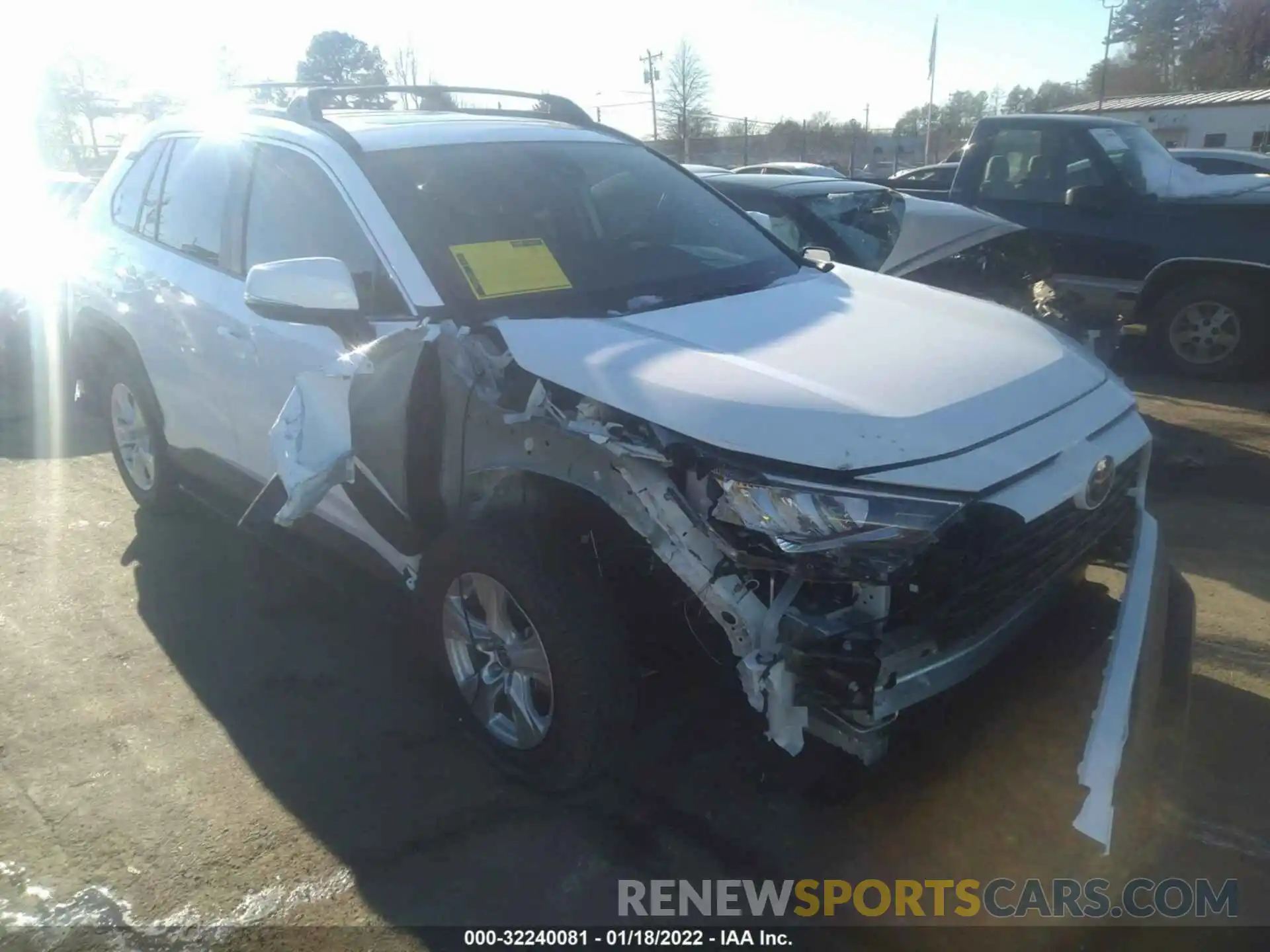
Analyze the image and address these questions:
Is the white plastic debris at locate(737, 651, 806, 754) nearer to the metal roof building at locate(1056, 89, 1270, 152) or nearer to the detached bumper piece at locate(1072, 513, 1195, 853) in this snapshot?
the detached bumper piece at locate(1072, 513, 1195, 853)

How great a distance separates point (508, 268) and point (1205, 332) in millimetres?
6508

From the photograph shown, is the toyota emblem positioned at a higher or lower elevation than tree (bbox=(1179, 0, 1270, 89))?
lower

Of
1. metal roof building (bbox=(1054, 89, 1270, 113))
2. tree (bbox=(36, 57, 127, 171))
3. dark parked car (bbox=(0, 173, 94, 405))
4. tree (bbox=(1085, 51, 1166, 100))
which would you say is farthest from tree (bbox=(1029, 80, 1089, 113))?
dark parked car (bbox=(0, 173, 94, 405))

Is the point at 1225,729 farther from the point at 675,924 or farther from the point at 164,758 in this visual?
the point at 164,758

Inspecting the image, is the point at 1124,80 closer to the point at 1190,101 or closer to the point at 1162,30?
the point at 1162,30

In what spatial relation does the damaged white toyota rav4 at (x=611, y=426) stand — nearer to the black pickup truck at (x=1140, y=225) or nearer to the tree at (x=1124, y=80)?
the black pickup truck at (x=1140, y=225)

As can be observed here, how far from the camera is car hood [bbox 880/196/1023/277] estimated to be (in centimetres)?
620

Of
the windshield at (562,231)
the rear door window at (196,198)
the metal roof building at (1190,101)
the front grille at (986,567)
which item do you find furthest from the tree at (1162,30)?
the front grille at (986,567)

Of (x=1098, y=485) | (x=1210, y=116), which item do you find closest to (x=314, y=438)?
(x=1098, y=485)

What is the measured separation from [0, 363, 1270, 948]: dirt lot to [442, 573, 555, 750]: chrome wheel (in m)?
0.21

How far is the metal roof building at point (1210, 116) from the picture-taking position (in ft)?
102

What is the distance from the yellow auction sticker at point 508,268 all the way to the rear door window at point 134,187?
2406mm

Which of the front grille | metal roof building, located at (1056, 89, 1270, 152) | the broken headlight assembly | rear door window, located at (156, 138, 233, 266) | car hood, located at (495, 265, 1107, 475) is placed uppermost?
metal roof building, located at (1056, 89, 1270, 152)

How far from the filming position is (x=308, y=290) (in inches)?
119
